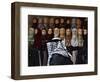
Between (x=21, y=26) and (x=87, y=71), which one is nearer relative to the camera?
(x=21, y=26)

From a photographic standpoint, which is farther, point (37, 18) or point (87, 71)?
→ point (87, 71)

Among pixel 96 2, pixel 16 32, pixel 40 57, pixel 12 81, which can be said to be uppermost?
pixel 96 2

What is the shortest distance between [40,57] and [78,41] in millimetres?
220

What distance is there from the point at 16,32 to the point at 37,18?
127 mm

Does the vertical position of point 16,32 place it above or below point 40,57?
above

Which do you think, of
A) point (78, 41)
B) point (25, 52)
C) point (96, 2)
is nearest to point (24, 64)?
point (25, 52)

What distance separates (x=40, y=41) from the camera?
125 cm

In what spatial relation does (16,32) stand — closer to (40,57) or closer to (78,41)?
(40,57)

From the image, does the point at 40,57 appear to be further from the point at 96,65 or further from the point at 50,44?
the point at 96,65

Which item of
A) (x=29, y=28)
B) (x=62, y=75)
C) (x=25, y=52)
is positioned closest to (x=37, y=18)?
(x=29, y=28)

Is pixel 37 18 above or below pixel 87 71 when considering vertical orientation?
above

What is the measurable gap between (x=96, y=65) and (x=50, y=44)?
11.1 inches

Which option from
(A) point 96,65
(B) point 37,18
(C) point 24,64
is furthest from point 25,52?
(A) point 96,65

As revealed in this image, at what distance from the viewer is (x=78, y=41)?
1.33 meters
